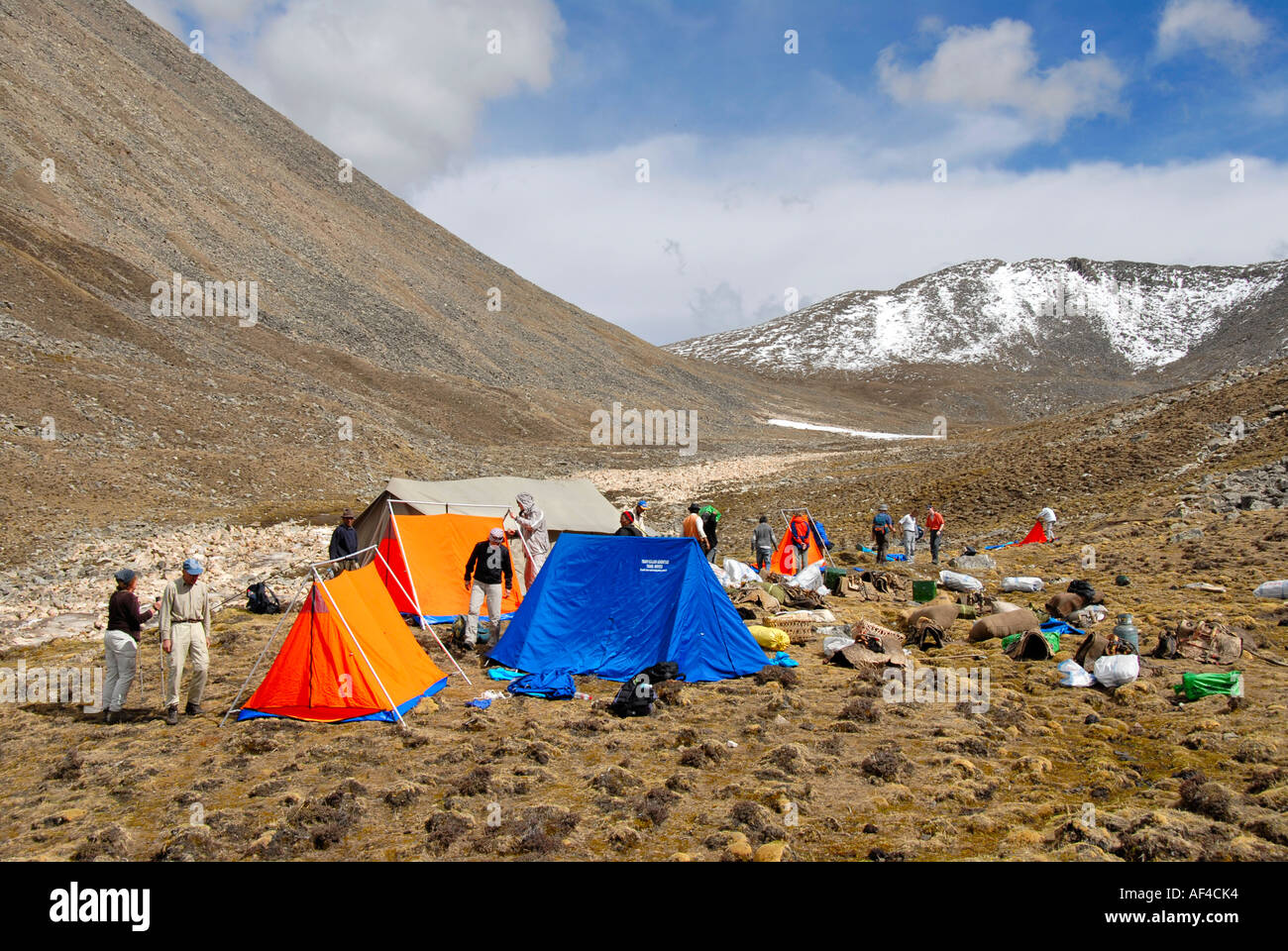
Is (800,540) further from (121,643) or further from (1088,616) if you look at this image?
(121,643)

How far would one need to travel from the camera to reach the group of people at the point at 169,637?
9055mm

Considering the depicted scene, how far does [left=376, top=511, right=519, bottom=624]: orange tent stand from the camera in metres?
13.9

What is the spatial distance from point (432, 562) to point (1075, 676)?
10.1 m

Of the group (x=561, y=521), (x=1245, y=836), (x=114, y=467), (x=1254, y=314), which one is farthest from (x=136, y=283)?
(x=1254, y=314)

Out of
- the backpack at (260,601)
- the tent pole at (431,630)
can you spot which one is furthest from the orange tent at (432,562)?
the backpack at (260,601)

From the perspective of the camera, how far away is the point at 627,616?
11273 millimetres

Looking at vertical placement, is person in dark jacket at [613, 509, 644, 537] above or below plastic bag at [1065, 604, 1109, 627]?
above

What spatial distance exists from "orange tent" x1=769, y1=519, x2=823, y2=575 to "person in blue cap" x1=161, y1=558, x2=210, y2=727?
11897 millimetres

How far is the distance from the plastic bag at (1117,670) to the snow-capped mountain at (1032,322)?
143 metres

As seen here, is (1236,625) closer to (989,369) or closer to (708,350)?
(989,369)

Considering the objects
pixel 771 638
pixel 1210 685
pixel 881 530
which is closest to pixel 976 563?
pixel 881 530

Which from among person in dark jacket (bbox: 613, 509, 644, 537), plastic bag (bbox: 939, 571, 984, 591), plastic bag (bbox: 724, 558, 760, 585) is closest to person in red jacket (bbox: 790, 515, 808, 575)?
plastic bag (bbox: 724, 558, 760, 585)

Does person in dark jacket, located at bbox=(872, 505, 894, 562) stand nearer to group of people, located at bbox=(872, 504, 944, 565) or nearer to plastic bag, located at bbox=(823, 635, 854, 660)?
group of people, located at bbox=(872, 504, 944, 565)
